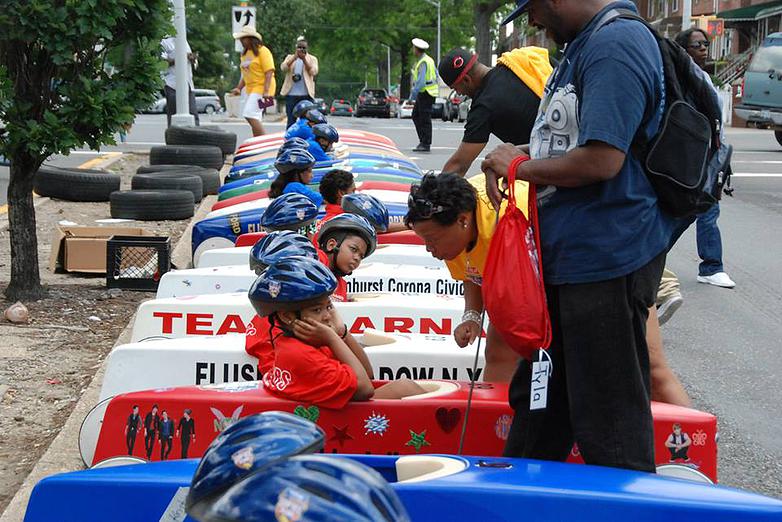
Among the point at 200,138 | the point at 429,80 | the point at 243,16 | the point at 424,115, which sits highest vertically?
the point at 243,16

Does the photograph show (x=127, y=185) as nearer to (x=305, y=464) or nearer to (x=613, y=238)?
(x=613, y=238)

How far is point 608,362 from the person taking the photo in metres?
3.26

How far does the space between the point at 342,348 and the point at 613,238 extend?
4.36 ft

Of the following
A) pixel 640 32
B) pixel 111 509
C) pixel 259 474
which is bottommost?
pixel 111 509

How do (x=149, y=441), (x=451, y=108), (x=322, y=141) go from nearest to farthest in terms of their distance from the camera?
1. (x=149, y=441)
2. (x=322, y=141)
3. (x=451, y=108)

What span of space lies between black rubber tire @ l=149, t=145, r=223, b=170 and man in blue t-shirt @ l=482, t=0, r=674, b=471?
12117 millimetres

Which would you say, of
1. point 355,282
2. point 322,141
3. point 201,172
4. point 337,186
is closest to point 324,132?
point 322,141

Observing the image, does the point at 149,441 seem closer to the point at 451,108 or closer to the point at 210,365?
the point at 210,365

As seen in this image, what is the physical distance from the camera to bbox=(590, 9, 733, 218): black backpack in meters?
3.18

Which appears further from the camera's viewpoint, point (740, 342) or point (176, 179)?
point (176, 179)

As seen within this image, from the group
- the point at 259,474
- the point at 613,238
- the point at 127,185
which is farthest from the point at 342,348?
the point at 127,185

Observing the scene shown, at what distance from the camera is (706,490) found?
312 centimetres

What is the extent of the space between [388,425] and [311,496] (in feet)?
8.47

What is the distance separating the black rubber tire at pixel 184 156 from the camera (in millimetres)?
15031
